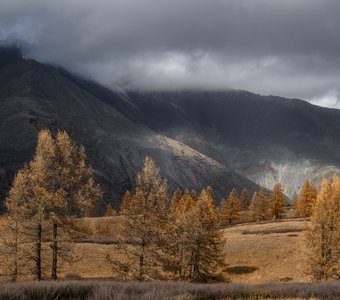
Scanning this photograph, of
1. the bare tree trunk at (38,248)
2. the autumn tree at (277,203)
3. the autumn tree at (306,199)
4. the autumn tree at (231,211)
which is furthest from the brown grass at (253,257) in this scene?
the autumn tree at (231,211)

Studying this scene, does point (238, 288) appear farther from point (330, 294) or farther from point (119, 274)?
point (119, 274)

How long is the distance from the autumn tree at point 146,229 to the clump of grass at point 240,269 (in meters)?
15.6

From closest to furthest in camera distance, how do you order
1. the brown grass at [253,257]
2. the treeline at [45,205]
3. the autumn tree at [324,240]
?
the treeline at [45,205], the autumn tree at [324,240], the brown grass at [253,257]

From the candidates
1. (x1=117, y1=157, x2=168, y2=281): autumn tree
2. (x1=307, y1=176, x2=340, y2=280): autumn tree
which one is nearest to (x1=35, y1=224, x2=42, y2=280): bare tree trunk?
(x1=117, y1=157, x2=168, y2=281): autumn tree

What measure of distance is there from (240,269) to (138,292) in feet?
100

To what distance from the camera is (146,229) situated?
2738 cm

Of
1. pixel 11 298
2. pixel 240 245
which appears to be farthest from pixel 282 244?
pixel 11 298

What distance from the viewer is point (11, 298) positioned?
11.6m

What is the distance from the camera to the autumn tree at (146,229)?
27.3m

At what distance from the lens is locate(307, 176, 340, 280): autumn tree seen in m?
33.2

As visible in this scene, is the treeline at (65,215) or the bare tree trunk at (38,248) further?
the bare tree trunk at (38,248)

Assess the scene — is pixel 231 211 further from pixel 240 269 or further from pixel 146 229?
pixel 146 229

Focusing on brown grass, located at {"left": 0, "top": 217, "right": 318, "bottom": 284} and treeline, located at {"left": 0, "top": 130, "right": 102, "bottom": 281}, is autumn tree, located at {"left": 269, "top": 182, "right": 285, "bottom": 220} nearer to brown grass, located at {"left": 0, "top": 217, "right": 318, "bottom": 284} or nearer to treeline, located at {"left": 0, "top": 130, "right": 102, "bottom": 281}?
brown grass, located at {"left": 0, "top": 217, "right": 318, "bottom": 284}

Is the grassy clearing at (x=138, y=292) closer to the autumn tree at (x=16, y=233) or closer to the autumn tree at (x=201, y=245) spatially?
the autumn tree at (x=16, y=233)
